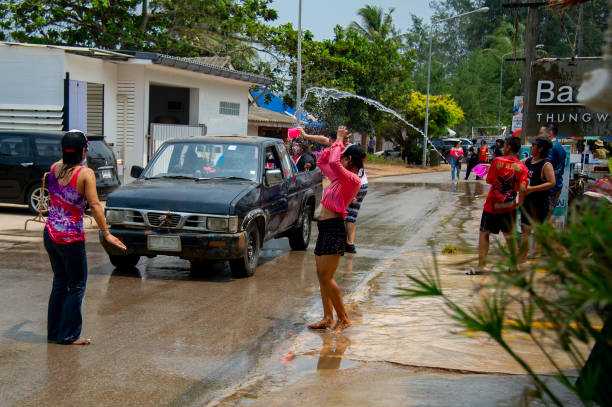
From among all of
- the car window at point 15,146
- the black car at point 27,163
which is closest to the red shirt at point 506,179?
the black car at point 27,163

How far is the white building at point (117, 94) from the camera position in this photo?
17969mm

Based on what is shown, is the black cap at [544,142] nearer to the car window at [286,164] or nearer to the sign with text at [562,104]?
the car window at [286,164]

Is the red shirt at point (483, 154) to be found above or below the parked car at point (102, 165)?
above

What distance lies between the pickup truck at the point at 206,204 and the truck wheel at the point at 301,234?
58 cm

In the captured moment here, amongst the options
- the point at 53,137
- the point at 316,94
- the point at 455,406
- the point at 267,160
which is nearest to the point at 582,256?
the point at 455,406

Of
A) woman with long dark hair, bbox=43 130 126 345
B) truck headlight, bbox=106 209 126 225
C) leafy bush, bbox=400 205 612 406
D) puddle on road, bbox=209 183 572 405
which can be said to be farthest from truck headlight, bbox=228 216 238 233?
leafy bush, bbox=400 205 612 406

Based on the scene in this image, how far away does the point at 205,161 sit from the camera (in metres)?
9.77

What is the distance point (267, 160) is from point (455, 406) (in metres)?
6.54

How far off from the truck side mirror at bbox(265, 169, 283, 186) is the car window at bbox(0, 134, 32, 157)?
7494 mm

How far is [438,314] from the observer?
725cm

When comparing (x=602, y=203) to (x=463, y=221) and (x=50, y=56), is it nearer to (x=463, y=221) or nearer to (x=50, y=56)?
(x=463, y=221)

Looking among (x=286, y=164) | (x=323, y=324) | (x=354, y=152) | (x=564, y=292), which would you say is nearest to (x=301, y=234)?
(x=286, y=164)

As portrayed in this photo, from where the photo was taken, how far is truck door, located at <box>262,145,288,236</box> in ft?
31.4

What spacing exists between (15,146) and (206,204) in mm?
8192
